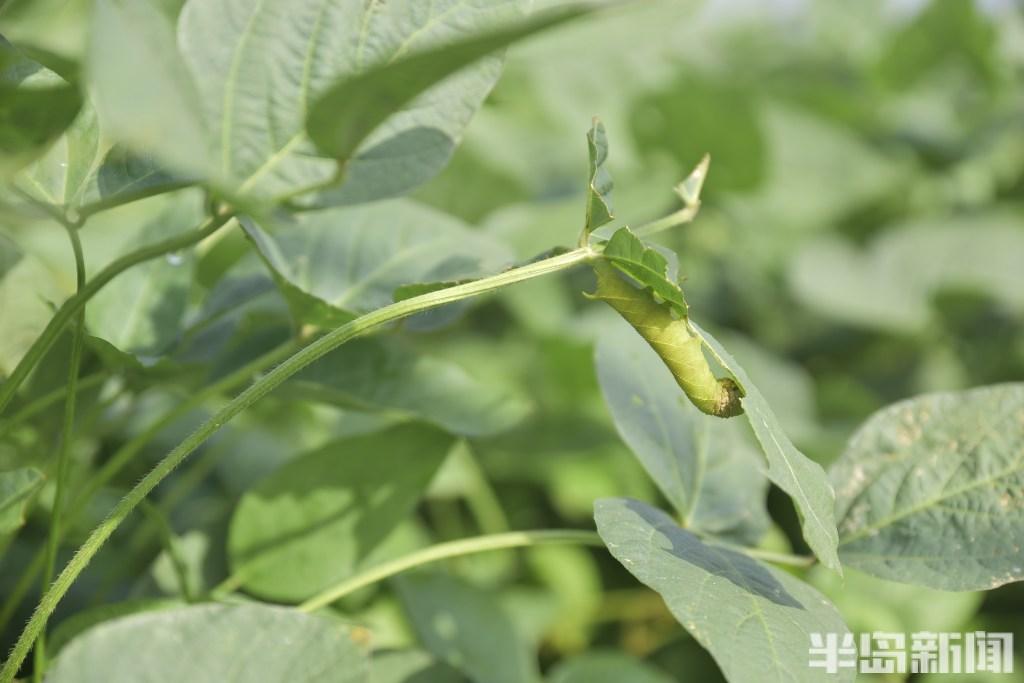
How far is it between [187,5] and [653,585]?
1.11 feet

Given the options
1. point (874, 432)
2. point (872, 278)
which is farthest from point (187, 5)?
point (872, 278)

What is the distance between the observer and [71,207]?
1.53ft

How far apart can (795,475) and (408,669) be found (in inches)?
11.5

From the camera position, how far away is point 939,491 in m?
0.55

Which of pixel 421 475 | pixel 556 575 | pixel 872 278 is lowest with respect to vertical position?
pixel 556 575

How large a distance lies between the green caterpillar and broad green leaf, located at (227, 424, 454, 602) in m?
0.25

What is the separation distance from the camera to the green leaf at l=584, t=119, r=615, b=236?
17.0 inches

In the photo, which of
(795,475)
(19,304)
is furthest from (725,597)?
(19,304)

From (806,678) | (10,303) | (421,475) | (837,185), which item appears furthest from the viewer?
(837,185)

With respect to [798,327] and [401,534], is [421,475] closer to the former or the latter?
[401,534]

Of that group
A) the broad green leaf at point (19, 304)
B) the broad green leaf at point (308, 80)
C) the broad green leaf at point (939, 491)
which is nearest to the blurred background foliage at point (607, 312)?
the broad green leaf at point (19, 304)

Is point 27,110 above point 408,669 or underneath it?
above

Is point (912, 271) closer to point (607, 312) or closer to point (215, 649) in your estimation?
point (607, 312)

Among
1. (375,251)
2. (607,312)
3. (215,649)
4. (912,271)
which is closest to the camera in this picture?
(215,649)
